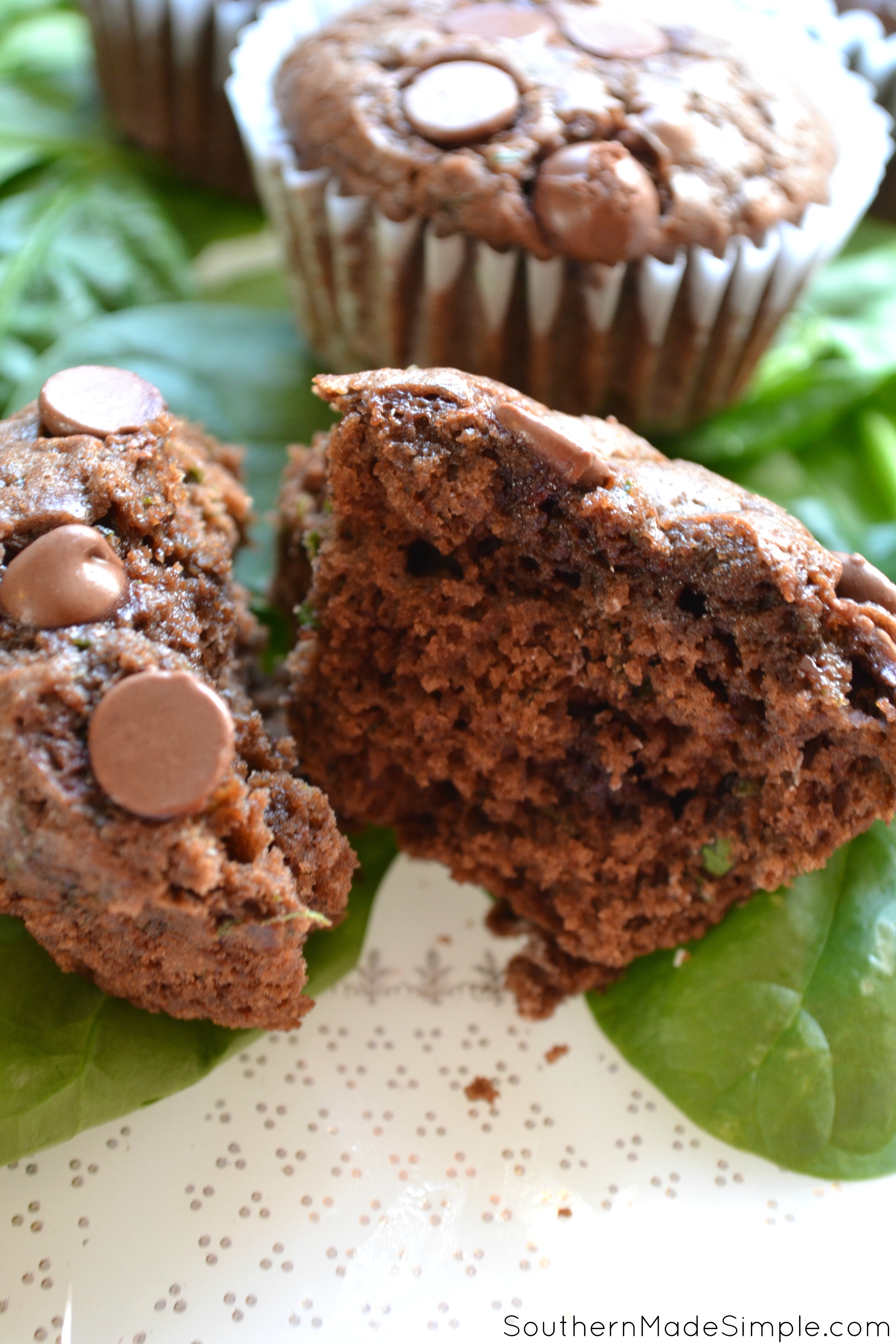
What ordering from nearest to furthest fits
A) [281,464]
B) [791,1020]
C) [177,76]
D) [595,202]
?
[791,1020]
[595,202]
[281,464]
[177,76]

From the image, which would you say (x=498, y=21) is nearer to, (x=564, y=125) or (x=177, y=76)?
(x=564, y=125)

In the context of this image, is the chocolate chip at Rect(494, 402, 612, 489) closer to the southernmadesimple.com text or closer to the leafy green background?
the leafy green background

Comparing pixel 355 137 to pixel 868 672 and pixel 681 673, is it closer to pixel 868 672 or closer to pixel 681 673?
pixel 681 673

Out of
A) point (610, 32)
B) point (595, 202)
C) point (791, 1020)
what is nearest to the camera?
point (791, 1020)

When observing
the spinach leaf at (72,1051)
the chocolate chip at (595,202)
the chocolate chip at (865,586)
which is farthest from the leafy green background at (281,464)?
the chocolate chip at (595,202)

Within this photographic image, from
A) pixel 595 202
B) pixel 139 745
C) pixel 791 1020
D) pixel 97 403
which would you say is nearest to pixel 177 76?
pixel 595 202

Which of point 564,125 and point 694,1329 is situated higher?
point 564,125

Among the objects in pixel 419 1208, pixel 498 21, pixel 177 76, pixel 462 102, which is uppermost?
pixel 498 21
